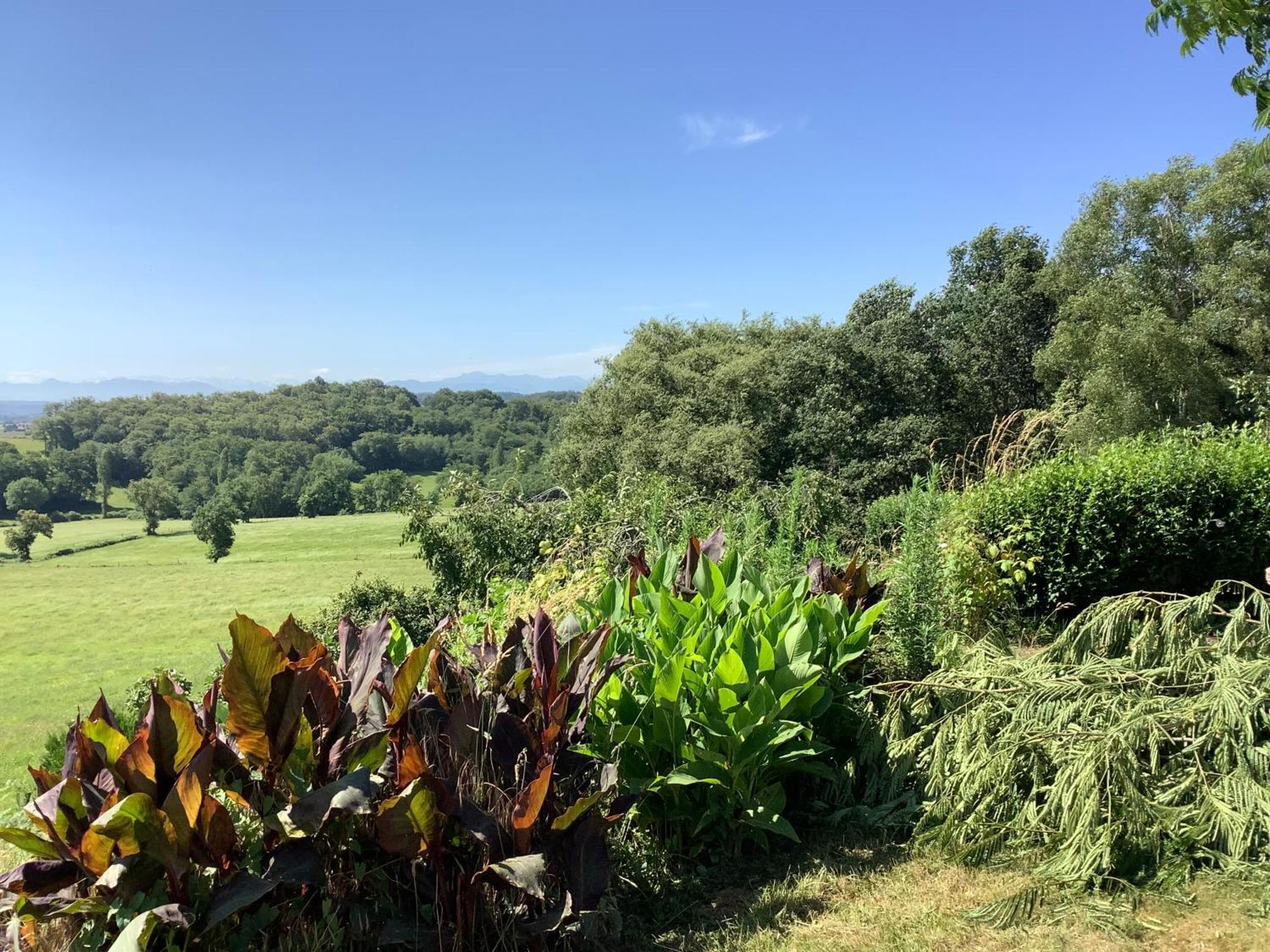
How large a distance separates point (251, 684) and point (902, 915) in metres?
1.90

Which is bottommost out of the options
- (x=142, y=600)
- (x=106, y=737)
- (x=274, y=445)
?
(x=142, y=600)

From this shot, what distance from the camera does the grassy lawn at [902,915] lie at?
73.8 inches

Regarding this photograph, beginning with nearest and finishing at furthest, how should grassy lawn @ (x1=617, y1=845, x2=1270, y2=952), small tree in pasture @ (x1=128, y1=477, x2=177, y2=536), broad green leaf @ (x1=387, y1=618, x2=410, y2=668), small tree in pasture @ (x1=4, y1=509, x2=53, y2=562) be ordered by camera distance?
grassy lawn @ (x1=617, y1=845, x2=1270, y2=952)
broad green leaf @ (x1=387, y1=618, x2=410, y2=668)
small tree in pasture @ (x1=4, y1=509, x2=53, y2=562)
small tree in pasture @ (x1=128, y1=477, x2=177, y2=536)

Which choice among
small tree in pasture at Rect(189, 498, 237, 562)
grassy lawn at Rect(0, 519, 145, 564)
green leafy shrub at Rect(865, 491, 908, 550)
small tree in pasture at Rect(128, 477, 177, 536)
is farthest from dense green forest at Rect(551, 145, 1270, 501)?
small tree in pasture at Rect(128, 477, 177, 536)

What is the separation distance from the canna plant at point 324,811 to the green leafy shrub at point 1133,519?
4.53m

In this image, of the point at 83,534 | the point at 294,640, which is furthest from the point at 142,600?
the point at 294,640

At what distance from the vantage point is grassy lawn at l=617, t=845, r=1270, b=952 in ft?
6.15

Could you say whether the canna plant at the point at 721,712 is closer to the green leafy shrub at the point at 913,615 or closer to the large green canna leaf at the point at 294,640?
the green leafy shrub at the point at 913,615

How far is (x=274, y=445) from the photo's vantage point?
Result: 6794 centimetres

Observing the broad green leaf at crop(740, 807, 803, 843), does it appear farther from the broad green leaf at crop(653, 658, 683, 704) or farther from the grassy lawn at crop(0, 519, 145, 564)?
the grassy lawn at crop(0, 519, 145, 564)

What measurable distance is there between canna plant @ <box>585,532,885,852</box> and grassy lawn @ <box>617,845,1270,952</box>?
221mm

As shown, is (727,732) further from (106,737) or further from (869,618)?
(106,737)

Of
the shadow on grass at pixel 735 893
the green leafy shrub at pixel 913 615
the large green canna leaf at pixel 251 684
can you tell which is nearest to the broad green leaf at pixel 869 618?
→ the green leafy shrub at pixel 913 615

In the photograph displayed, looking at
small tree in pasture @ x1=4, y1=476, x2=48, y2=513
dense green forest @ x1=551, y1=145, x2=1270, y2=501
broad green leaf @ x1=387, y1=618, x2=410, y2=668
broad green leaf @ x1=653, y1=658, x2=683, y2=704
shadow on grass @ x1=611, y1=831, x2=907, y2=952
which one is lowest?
small tree in pasture @ x1=4, y1=476, x2=48, y2=513
